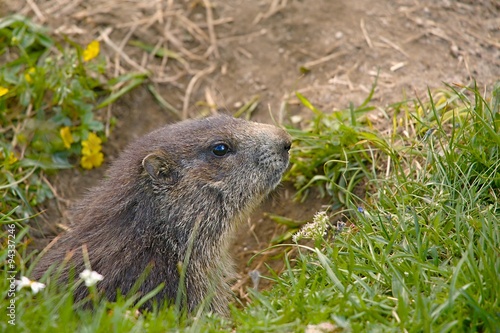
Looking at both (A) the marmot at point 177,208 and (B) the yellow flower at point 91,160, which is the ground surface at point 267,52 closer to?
(B) the yellow flower at point 91,160

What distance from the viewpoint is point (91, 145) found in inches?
264

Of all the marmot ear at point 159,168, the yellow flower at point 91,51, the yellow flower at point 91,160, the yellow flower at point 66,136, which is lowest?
the yellow flower at point 91,160

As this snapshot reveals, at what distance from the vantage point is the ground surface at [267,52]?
6.58m

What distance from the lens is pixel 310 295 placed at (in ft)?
Answer: 12.7

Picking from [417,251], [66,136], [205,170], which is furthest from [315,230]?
[66,136]

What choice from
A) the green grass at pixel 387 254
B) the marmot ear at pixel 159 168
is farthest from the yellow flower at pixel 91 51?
the marmot ear at pixel 159 168

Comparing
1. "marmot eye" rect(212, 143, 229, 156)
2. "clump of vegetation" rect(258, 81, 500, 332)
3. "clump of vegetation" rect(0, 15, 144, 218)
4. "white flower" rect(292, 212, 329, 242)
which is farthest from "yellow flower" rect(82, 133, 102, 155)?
"white flower" rect(292, 212, 329, 242)

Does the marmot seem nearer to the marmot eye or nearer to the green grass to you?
the marmot eye

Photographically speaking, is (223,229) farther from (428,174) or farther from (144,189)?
(428,174)

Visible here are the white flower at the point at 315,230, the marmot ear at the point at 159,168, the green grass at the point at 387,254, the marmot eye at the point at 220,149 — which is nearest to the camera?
the green grass at the point at 387,254

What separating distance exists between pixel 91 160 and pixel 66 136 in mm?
367

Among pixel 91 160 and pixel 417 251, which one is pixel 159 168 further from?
pixel 91 160

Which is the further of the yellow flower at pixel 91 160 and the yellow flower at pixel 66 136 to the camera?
the yellow flower at pixel 91 160

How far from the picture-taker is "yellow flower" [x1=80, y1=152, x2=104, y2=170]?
677 cm
